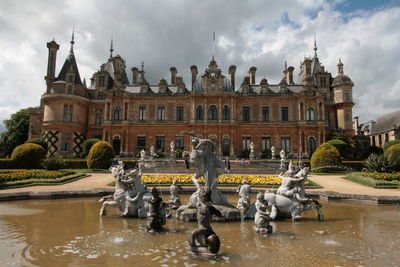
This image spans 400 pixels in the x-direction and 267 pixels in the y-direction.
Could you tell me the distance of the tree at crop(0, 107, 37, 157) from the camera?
46.6 m

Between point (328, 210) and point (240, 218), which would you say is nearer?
A: point (240, 218)

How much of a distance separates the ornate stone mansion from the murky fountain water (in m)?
28.7

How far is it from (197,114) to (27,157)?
2129 cm

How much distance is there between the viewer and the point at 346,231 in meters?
7.06

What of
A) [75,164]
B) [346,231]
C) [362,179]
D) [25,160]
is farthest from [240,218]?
[75,164]

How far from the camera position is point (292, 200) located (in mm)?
8336

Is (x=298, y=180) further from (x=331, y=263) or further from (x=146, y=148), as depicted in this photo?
(x=146, y=148)

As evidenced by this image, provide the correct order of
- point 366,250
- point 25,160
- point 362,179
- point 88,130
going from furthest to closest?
point 88,130, point 25,160, point 362,179, point 366,250

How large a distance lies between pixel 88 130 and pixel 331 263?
41.0 meters

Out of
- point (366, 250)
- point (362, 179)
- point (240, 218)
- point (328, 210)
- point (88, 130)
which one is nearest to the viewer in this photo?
point (366, 250)

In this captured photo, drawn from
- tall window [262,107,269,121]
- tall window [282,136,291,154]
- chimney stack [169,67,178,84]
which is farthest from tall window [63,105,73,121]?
tall window [282,136,291,154]

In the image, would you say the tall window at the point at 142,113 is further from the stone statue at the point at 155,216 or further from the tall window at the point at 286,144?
the stone statue at the point at 155,216

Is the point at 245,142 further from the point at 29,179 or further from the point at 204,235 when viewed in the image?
the point at 204,235

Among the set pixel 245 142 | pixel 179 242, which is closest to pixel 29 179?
pixel 179 242
